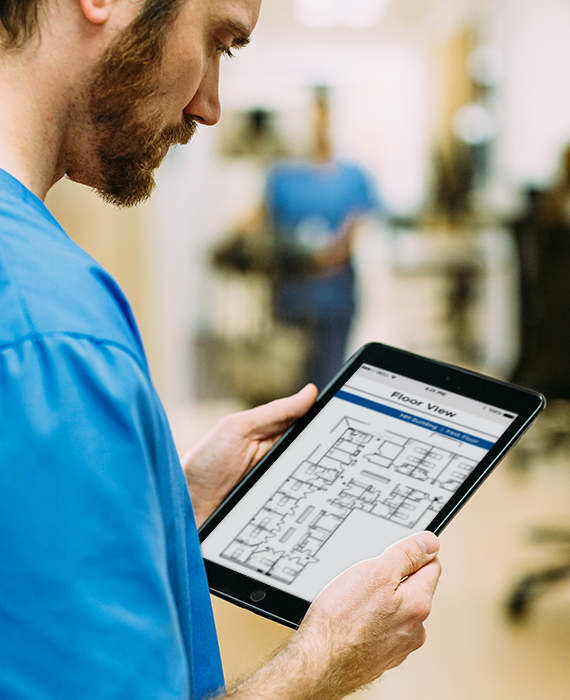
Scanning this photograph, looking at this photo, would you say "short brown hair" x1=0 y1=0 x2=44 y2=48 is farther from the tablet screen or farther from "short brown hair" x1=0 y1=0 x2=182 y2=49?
the tablet screen

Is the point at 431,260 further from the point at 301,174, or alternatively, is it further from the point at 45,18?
the point at 45,18

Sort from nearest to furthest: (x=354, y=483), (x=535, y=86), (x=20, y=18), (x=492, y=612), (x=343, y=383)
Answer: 1. (x=20, y=18)
2. (x=354, y=483)
3. (x=343, y=383)
4. (x=492, y=612)
5. (x=535, y=86)

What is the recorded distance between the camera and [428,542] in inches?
28.8

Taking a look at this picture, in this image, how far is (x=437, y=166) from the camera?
6.30 m

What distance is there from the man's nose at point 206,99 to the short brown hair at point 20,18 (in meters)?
0.14

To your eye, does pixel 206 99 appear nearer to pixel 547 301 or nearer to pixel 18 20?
pixel 18 20

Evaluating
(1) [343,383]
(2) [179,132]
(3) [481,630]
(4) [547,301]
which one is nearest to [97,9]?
(2) [179,132]

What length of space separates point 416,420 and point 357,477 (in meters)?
0.09

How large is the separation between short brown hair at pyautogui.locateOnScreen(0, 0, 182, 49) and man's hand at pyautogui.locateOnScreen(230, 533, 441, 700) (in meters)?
0.50

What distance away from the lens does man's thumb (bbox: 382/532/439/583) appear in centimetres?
71

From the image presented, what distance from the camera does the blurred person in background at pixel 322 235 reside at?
3.24 meters

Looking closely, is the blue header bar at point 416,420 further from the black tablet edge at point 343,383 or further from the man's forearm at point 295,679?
the man's forearm at point 295,679

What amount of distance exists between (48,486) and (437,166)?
6.18 meters

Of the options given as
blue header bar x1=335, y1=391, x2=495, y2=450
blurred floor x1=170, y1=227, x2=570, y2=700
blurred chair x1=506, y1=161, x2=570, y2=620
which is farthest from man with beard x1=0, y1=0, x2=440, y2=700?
blurred chair x1=506, y1=161, x2=570, y2=620
